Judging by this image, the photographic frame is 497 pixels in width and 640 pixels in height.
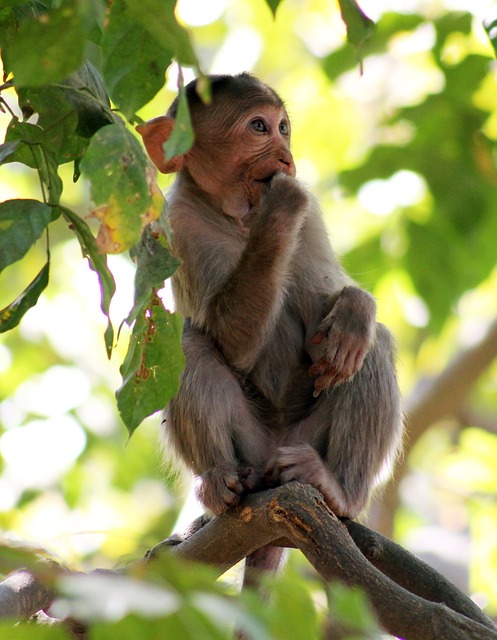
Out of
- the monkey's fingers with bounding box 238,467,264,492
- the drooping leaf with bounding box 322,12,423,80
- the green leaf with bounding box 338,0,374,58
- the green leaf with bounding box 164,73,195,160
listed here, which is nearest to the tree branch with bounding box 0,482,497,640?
the monkey's fingers with bounding box 238,467,264,492

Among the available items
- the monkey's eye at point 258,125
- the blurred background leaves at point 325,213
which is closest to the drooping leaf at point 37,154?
the blurred background leaves at point 325,213

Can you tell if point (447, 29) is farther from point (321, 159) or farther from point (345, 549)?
point (345, 549)

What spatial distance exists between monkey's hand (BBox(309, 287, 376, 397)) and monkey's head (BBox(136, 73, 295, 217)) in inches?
37.1

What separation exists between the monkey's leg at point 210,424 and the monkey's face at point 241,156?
36.4 inches

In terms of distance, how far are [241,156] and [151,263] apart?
3231 millimetres

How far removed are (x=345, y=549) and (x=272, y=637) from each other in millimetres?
1917

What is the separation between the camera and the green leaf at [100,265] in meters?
3.04

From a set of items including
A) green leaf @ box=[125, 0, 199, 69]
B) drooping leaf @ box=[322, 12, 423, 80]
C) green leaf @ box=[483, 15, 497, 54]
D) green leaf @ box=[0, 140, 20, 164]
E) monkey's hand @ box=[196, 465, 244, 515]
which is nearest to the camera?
green leaf @ box=[125, 0, 199, 69]

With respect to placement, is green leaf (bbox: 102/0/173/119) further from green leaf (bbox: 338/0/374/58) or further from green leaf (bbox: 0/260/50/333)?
green leaf (bbox: 338/0/374/58)

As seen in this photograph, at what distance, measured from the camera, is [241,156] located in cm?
617

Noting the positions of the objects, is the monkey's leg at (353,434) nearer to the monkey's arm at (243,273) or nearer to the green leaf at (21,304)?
the monkey's arm at (243,273)

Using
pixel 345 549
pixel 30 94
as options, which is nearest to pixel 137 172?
pixel 30 94

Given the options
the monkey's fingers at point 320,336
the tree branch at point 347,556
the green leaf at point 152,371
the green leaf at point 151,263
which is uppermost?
the monkey's fingers at point 320,336

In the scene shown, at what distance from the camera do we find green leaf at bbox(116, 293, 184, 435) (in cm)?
325
